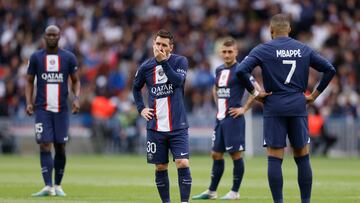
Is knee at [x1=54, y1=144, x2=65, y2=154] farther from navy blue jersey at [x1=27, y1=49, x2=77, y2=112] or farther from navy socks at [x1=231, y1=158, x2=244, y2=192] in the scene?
navy socks at [x1=231, y1=158, x2=244, y2=192]

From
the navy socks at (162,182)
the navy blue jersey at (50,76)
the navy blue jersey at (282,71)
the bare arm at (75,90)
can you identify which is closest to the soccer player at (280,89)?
the navy blue jersey at (282,71)

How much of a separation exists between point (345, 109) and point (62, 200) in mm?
16424

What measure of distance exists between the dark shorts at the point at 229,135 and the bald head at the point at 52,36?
3.03 meters

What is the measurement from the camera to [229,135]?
15859mm

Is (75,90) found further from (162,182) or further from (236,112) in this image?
(162,182)

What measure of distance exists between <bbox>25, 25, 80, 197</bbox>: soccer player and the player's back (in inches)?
193

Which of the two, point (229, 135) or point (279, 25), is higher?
point (279, 25)

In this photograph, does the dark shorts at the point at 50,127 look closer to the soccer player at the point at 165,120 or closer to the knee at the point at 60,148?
the knee at the point at 60,148

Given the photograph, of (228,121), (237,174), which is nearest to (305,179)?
(237,174)

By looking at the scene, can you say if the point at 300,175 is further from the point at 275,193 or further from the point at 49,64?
the point at 49,64

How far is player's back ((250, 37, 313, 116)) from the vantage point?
12.2 m

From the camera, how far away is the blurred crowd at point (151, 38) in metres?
30.6

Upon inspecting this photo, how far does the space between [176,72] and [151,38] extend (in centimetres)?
2177

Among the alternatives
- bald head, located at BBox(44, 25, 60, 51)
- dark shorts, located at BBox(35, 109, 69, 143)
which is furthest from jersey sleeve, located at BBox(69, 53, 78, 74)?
dark shorts, located at BBox(35, 109, 69, 143)
